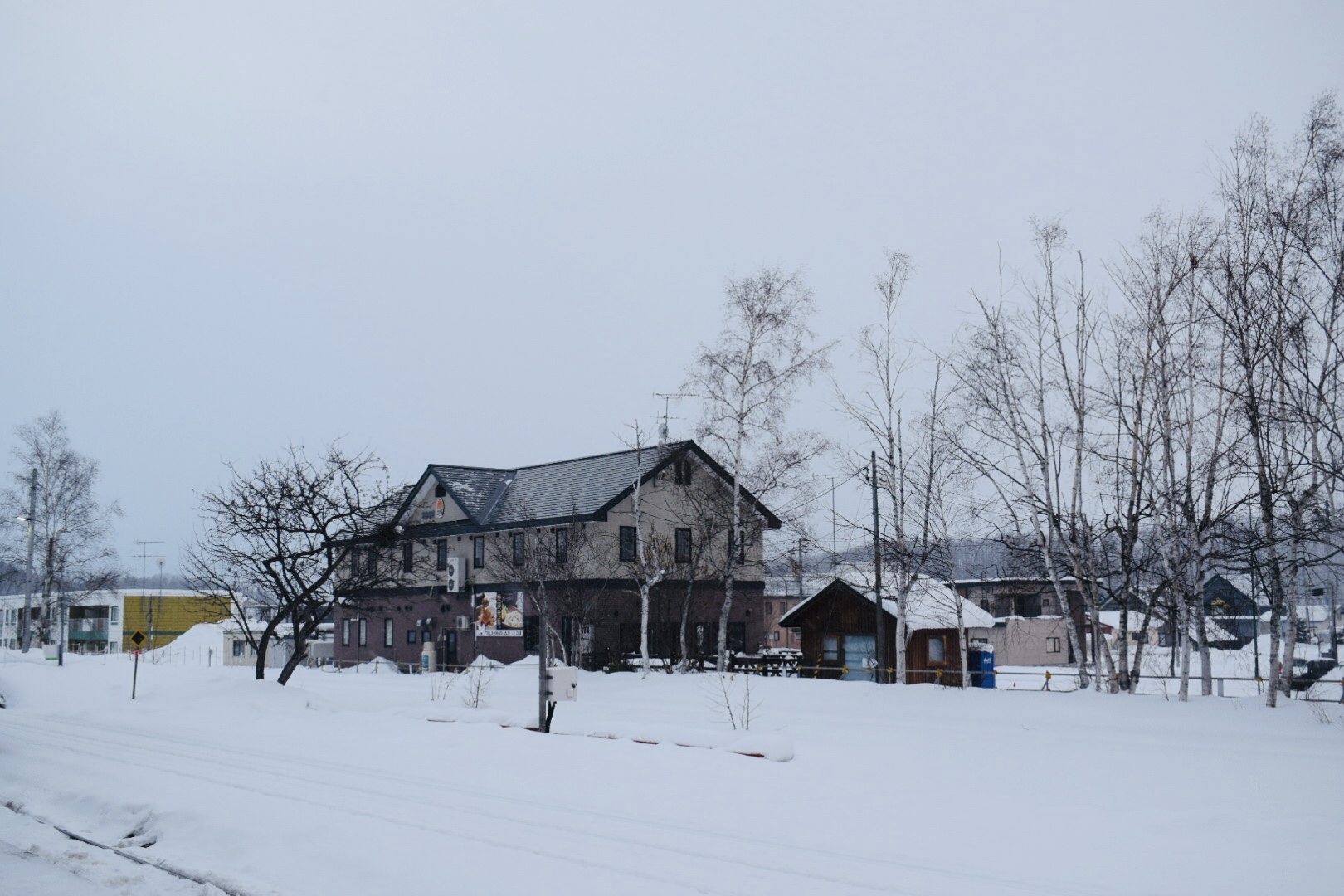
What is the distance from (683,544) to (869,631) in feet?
33.0

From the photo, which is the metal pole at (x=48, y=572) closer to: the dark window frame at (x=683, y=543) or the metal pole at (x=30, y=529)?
the metal pole at (x=30, y=529)

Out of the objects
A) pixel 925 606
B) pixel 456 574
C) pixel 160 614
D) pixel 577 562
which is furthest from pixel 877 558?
pixel 160 614

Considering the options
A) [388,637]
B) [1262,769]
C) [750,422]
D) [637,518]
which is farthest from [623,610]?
[1262,769]

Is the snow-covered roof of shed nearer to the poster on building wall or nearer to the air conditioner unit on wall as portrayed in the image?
the poster on building wall

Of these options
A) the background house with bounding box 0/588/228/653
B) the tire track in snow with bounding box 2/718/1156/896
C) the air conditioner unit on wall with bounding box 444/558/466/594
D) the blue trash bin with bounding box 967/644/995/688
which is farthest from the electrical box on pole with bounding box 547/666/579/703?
the background house with bounding box 0/588/228/653

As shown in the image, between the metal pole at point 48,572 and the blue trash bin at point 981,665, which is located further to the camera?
the metal pole at point 48,572

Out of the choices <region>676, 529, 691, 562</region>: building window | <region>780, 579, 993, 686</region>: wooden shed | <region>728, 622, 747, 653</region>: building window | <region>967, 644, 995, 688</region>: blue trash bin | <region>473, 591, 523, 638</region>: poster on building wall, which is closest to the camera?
<region>967, 644, 995, 688</region>: blue trash bin

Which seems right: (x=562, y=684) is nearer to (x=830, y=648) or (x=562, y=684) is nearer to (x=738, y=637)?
(x=830, y=648)

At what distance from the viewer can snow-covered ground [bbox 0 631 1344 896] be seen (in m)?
10.2

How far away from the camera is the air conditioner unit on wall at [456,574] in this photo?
50.4 m

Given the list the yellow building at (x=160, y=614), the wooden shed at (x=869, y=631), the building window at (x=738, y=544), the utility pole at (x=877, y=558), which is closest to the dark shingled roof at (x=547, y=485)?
the building window at (x=738, y=544)

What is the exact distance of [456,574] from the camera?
50.4 meters

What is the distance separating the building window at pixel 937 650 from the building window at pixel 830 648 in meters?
3.64

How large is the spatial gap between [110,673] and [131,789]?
91.9 ft
